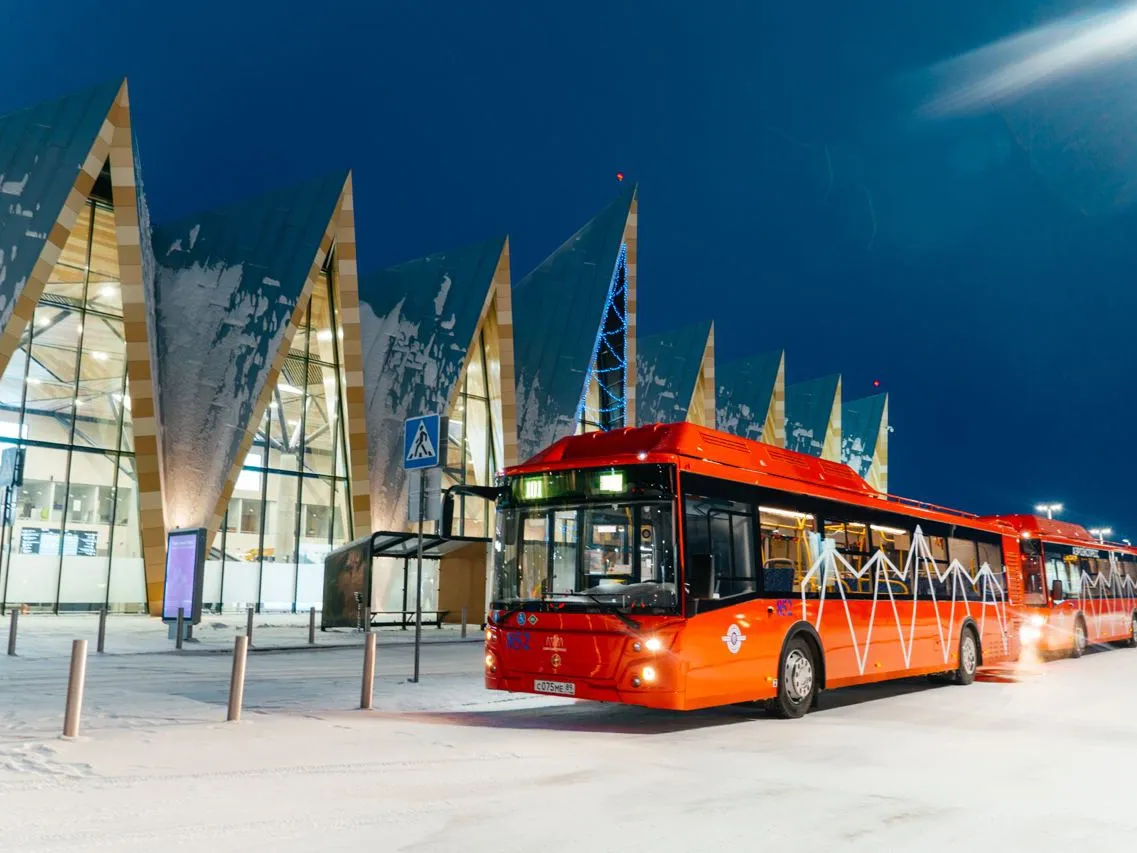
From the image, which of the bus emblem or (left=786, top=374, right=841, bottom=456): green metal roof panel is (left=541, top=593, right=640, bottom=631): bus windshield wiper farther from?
(left=786, top=374, right=841, bottom=456): green metal roof panel

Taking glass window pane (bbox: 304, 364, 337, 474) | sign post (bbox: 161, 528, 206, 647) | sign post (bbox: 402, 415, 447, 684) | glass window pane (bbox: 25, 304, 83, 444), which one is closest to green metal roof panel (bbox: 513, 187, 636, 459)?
glass window pane (bbox: 304, 364, 337, 474)

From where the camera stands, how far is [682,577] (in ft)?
29.0

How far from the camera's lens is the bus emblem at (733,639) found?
9.30 meters

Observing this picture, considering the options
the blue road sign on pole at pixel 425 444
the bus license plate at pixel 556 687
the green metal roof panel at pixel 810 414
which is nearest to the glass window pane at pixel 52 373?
the blue road sign on pole at pixel 425 444

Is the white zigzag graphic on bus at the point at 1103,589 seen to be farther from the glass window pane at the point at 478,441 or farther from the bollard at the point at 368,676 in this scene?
the glass window pane at the point at 478,441

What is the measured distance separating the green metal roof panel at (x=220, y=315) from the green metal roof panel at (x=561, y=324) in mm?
11608

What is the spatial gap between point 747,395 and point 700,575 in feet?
157

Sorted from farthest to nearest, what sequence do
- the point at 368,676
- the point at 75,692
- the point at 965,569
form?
the point at 965,569
the point at 368,676
the point at 75,692

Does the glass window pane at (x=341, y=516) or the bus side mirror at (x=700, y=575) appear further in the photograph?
the glass window pane at (x=341, y=516)

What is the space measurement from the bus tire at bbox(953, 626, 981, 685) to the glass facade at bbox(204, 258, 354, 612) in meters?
21.5

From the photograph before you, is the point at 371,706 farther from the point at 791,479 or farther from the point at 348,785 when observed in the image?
the point at 791,479

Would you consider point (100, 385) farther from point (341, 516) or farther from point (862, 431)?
point (862, 431)

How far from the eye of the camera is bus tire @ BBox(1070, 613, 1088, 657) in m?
20.0

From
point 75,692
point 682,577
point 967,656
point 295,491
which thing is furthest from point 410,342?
point 75,692
